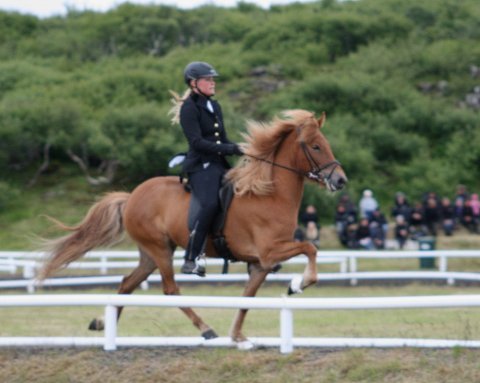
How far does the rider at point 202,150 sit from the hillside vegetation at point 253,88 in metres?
17.3

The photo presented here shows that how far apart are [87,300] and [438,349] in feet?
10.5

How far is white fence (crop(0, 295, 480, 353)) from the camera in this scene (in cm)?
848

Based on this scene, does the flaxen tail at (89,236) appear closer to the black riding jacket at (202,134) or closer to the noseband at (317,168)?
the black riding jacket at (202,134)

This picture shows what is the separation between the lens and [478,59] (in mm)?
47188

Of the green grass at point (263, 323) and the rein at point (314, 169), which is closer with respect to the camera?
the rein at point (314, 169)

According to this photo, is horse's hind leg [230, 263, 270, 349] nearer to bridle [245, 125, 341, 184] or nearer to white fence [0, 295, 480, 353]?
white fence [0, 295, 480, 353]

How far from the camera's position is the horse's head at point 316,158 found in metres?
9.90

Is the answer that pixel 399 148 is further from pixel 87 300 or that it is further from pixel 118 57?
pixel 87 300

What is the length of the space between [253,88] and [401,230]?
22.8 m

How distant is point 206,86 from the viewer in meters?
10.3

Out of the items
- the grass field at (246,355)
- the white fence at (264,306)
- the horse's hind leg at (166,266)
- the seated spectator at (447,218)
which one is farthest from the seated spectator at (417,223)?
the white fence at (264,306)

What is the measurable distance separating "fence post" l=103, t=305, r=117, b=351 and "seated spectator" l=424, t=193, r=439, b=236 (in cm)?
→ 1832

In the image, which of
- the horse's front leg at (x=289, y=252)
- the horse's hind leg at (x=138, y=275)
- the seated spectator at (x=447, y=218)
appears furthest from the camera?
the seated spectator at (x=447, y=218)

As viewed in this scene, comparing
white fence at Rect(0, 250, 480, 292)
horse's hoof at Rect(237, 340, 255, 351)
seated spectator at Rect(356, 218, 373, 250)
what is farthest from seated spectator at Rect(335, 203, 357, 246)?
horse's hoof at Rect(237, 340, 255, 351)
